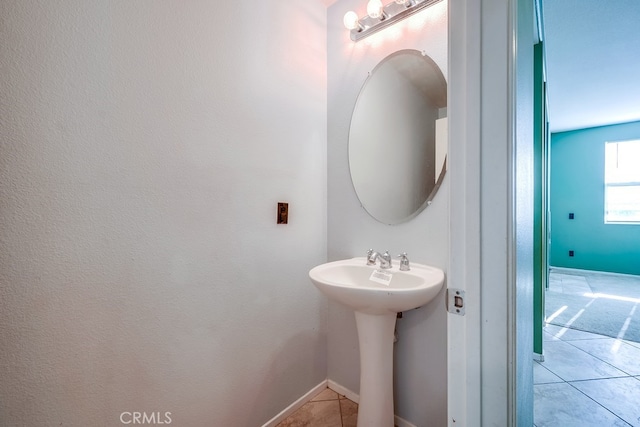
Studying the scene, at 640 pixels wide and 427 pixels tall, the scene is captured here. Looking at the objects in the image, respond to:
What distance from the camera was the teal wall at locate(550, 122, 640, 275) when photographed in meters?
4.17

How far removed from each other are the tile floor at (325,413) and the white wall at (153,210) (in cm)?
10

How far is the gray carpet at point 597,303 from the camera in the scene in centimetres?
243

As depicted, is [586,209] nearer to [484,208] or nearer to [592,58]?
[592,58]

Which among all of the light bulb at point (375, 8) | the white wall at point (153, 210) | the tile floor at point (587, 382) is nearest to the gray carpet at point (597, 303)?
the tile floor at point (587, 382)

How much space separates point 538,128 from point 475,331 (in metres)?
1.87

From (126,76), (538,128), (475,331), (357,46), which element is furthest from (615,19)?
(126,76)

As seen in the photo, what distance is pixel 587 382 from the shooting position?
1664mm

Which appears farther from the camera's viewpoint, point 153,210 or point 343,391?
point 343,391

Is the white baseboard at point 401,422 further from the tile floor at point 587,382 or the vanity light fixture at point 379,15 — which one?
the vanity light fixture at point 379,15

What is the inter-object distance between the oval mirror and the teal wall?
16.6 ft

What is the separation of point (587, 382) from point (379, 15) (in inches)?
102

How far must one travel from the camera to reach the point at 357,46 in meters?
1.53

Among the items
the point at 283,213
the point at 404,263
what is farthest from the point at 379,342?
the point at 283,213

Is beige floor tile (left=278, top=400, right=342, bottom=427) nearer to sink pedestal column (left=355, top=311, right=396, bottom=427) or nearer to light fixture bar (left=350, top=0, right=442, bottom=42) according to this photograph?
sink pedestal column (left=355, top=311, right=396, bottom=427)
